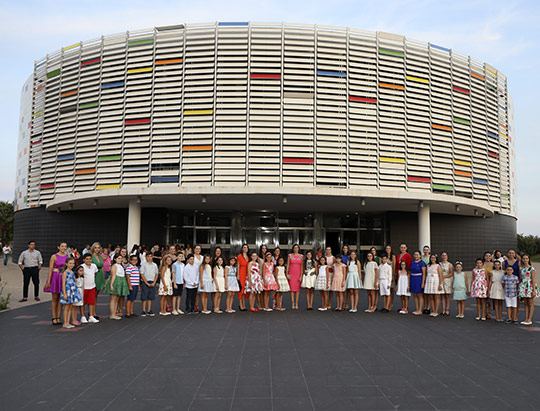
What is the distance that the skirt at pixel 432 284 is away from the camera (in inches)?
399

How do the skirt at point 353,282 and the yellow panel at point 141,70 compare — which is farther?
the yellow panel at point 141,70

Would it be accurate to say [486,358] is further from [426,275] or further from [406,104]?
[406,104]

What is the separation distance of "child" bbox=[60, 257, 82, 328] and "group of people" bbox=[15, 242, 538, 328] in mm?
18

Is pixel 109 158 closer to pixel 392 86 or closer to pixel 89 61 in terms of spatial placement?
pixel 89 61

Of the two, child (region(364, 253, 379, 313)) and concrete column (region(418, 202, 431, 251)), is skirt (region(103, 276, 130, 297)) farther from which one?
concrete column (region(418, 202, 431, 251))

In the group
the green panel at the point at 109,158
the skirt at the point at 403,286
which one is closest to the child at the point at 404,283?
the skirt at the point at 403,286

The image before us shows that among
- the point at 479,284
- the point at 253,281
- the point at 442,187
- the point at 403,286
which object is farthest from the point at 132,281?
the point at 442,187

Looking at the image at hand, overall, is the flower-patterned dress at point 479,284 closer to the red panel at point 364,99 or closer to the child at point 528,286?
the child at point 528,286

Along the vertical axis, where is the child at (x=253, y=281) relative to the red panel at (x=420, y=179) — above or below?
below

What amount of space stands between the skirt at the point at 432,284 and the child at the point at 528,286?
177 cm

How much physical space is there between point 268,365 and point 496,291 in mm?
6632

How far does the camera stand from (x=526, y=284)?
9.14 meters

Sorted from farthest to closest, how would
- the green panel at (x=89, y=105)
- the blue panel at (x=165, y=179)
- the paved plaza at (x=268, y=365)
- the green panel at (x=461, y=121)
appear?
the green panel at (x=461, y=121)
the green panel at (x=89, y=105)
the blue panel at (x=165, y=179)
the paved plaza at (x=268, y=365)

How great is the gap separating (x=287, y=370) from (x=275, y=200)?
13446 millimetres
